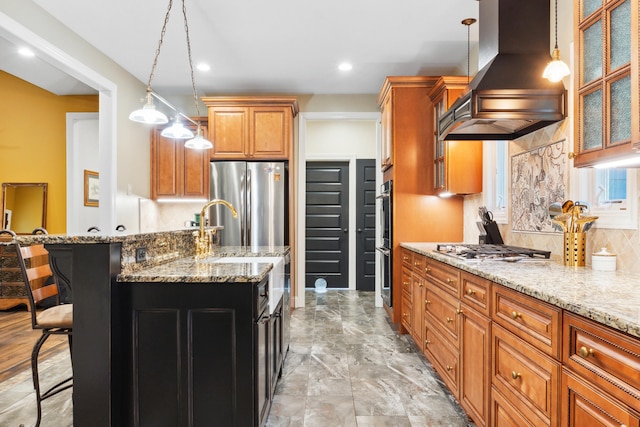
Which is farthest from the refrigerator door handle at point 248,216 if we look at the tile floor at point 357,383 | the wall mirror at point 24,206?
the wall mirror at point 24,206

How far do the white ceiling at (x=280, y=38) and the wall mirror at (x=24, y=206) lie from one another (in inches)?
55.5

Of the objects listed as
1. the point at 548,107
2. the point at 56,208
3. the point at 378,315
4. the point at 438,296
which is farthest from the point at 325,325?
the point at 56,208

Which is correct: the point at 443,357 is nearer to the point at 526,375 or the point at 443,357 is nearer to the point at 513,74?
the point at 526,375

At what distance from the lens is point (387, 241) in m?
4.01

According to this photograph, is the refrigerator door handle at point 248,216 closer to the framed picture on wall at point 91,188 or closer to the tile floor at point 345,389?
the tile floor at point 345,389

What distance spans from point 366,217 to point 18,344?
4.46 m

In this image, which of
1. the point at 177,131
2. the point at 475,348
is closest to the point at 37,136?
the point at 177,131

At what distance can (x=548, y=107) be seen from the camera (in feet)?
7.18

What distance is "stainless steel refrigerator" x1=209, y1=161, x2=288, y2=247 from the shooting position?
432 centimetres

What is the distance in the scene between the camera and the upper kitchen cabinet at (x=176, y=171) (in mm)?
4832

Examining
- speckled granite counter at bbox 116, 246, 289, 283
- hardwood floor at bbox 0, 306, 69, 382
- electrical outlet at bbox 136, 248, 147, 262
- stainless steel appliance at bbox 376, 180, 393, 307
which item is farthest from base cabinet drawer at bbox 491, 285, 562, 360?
hardwood floor at bbox 0, 306, 69, 382

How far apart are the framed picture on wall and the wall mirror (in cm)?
47

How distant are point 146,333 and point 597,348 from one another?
1.73 meters

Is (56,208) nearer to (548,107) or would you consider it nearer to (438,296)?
(438,296)
